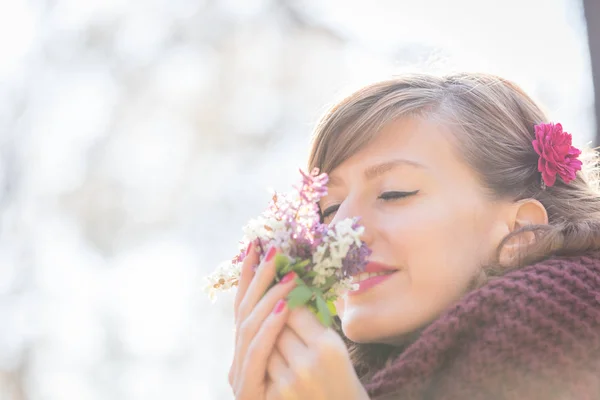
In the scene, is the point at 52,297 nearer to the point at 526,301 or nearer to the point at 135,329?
the point at 135,329

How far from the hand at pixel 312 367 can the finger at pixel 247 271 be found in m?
0.14

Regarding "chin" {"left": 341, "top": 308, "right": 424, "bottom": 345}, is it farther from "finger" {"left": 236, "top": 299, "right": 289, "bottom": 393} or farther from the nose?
"finger" {"left": 236, "top": 299, "right": 289, "bottom": 393}

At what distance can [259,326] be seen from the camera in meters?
1.36

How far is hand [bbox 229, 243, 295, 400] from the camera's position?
4.36 feet

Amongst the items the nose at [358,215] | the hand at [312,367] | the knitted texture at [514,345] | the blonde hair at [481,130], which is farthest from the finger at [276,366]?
the blonde hair at [481,130]

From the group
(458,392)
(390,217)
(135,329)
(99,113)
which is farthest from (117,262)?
(458,392)

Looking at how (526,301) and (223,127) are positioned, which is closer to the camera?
(526,301)

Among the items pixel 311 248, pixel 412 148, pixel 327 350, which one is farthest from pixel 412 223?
pixel 327 350

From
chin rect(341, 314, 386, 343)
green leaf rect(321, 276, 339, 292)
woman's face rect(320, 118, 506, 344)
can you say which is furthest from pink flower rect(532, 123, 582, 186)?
green leaf rect(321, 276, 339, 292)

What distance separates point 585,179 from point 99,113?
273 cm

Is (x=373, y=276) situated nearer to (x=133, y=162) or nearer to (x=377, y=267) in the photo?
(x=377, y=267)

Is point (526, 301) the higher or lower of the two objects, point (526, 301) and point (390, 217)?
the lower

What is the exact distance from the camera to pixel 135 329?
11.7 feet

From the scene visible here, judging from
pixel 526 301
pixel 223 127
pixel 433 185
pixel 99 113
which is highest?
pixel 99 113
